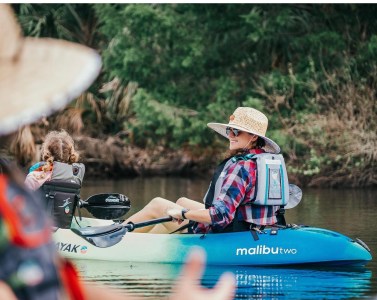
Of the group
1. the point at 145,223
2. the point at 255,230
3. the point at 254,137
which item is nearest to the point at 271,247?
the point at 255,230

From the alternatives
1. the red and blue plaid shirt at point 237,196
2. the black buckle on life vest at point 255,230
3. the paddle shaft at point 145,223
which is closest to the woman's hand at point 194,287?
the red and blue plaid shirt at point 237,196

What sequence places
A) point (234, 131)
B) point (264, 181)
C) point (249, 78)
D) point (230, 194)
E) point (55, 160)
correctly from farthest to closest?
point (249, 78), point (55, 160), point (234, 131), point (264, 181), point (230, 194)

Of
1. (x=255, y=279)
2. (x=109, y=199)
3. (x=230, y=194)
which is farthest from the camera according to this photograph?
(x=109, y=199)

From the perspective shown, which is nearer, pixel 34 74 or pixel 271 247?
pixel 34 74

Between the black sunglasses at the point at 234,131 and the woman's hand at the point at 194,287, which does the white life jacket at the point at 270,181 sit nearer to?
the black sunglasses at the point at 234,131

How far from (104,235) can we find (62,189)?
48 centimetres

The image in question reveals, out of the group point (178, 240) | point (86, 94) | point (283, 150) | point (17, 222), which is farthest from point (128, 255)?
point (86, 94)

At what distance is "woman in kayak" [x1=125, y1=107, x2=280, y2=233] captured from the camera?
7547 millimetres

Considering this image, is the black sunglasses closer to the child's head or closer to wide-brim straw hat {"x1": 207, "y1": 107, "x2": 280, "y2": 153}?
wide-brim straw hat {"x1": 207, "y1": 107, "x2": 280, "y2": 153}

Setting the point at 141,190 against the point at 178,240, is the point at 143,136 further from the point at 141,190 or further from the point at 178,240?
the point at 178,240

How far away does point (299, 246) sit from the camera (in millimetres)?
8031

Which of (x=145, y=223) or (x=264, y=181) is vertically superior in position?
(x=264, y=181)

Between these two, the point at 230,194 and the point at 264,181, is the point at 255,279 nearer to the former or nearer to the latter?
the point at 230,194

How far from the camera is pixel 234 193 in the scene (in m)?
7.55
